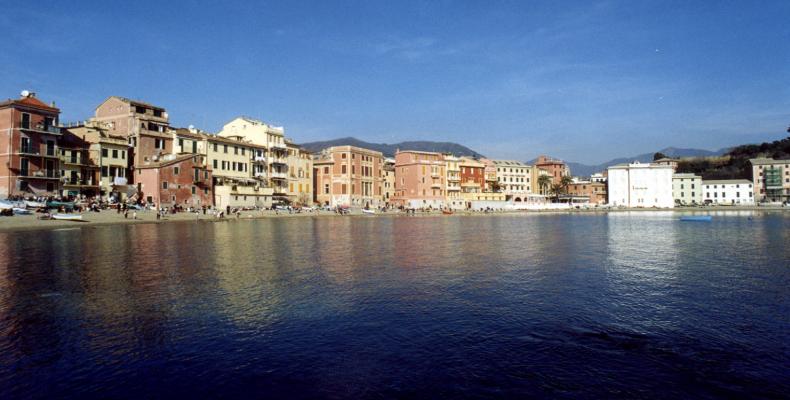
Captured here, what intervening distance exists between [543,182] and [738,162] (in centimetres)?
8739

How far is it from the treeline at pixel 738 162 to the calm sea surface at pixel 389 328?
16971 centimetres

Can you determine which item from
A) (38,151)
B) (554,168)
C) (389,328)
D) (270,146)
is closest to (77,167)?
(38,151)

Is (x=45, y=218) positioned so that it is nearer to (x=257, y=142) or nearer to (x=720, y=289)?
(x=257, y=142)

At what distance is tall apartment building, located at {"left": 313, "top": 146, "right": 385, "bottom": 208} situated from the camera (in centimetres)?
9981

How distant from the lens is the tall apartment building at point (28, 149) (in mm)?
55250

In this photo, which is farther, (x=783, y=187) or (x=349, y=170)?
(x=783, y=187)

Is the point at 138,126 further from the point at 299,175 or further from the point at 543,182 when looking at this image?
the point at 543,182

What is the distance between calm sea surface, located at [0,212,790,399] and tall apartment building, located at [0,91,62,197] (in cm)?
3652

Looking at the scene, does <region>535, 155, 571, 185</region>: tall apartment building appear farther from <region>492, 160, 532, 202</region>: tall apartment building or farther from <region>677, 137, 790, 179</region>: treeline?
<region>677, 137, 790, 179</region>: treeline

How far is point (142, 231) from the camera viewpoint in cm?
4559

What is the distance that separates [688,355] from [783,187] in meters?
173

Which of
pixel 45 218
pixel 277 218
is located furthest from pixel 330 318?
pixel 277 218

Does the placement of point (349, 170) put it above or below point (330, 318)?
above

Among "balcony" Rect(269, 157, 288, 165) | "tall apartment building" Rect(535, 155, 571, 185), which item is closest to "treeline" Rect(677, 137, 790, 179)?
"tall apartment building" Rect(535, 155, 571, 185)
